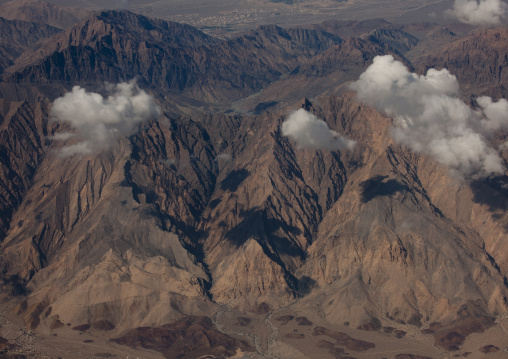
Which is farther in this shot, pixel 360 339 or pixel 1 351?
pixel 360 339

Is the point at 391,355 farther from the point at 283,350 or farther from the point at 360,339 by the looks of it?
the point at 283,350

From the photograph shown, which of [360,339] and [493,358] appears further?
[360,339]

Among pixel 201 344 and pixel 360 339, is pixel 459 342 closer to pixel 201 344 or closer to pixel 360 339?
pixel 360 339

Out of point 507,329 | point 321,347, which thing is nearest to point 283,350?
point 321,347

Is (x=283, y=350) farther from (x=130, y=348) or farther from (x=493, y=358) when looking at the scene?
(x=493, y=358)

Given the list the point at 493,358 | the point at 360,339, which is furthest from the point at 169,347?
the point at 493,358

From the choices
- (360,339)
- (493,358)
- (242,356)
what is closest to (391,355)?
(360,339)
